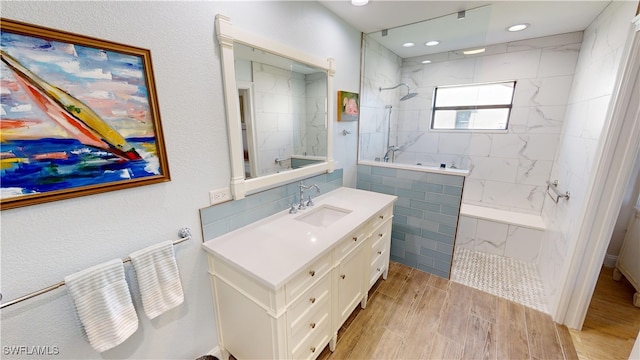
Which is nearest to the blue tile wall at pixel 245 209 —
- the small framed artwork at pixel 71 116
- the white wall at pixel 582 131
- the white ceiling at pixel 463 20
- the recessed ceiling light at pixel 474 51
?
the small framed artwork at pixel 71 116

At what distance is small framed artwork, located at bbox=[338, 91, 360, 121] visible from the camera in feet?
7.75

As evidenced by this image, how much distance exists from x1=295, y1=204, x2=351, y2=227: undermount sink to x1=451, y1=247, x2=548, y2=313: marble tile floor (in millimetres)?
1534

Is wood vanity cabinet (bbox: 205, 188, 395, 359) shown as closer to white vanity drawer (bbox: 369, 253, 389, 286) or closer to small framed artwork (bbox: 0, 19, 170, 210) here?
white vanity drawer (bbox: 369, 253, 389, 286)

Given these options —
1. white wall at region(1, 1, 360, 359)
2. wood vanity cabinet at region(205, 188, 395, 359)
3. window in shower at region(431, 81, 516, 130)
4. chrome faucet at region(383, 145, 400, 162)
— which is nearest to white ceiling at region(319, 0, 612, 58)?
window in shower at region(431, 81, 516, 130)

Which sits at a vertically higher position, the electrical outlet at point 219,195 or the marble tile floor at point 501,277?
the electrical outlet at point 219,195

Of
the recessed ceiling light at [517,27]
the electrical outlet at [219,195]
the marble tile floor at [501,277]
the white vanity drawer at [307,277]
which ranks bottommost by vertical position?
the marble tile floor at [501,277]

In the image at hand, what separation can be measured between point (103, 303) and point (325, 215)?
1489mm

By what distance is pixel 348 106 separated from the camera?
2.46 meters

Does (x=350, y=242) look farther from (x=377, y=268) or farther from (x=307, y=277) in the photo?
(x=377, y=268)

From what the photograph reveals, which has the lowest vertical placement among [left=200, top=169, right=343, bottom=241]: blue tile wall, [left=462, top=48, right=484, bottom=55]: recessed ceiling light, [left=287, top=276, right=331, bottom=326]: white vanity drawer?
[left=287, top=276, right=331, bottom=326]: white vanity drawer

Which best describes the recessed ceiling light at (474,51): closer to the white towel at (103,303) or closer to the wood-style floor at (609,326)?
the wood-style floor at (609,326)

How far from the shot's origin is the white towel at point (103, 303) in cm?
96

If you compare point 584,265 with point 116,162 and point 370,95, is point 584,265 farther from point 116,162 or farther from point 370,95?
point 116,162

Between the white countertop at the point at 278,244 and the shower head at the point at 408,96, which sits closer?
the white countertop at the point at 278,244
